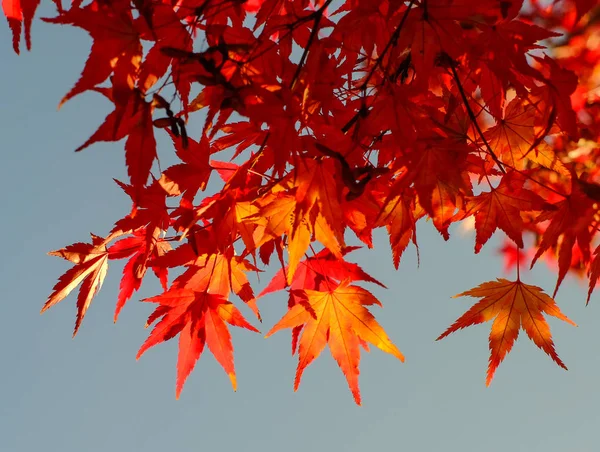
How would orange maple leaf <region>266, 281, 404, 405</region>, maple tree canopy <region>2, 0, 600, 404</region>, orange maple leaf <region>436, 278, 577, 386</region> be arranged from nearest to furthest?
maple tree canopy <region>2, 0, 600, 404</region> < orange maple leaf <region>266, 281, 404, 405</region> < orange maple leaf <region>436, 278, 577, 386</region>

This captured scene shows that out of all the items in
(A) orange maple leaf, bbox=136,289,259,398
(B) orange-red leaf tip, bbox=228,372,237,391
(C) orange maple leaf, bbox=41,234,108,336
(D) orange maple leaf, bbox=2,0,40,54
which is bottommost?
(B) orange-red leaf tip, bbox=228,372,237,391

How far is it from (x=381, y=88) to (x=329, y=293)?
1.67ft

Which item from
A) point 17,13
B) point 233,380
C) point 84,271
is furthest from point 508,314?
point 17,13

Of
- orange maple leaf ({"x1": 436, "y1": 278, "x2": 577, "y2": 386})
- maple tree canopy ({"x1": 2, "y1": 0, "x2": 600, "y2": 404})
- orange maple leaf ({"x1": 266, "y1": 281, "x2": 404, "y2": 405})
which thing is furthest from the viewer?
orange maple leaf ({"x1": 436, "y1": 278, "x2": 577, "y2": 386})

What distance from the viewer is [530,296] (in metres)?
1.54

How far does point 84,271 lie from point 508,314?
3.65 feet

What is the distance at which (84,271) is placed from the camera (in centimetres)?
143

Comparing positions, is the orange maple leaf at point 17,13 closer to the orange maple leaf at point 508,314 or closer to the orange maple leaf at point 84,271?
the orange maple leaf at point 84,271

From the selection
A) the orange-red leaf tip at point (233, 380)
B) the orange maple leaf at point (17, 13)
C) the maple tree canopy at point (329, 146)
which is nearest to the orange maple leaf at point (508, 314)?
the maple tree canopy at point (329, 146)

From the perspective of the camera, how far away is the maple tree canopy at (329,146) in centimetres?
101

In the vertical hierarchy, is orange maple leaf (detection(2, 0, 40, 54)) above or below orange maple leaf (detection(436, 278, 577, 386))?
above

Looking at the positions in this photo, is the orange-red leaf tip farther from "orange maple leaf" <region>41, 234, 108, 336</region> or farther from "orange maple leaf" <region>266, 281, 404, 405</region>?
"orange maple leaf" <region>41, 234, 108, 336</region>

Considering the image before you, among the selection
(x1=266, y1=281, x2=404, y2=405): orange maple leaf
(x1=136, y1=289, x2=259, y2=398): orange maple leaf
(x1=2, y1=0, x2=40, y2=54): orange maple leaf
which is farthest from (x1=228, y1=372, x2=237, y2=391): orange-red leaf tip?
(x1=2, y1=0, x2=40, y2=54): orange maple leaf

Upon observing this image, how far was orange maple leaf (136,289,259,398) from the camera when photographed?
1.39 m
